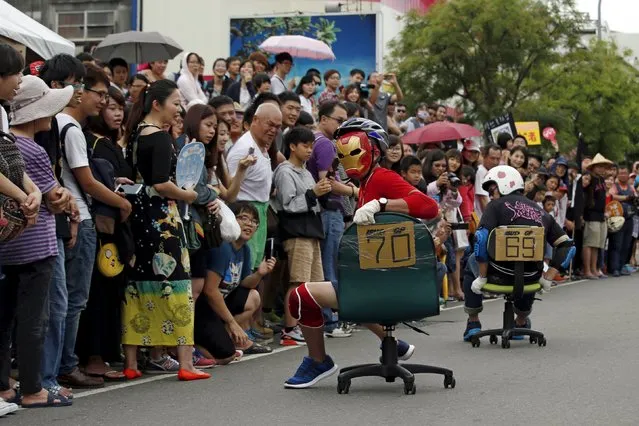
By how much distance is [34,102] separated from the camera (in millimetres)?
8867

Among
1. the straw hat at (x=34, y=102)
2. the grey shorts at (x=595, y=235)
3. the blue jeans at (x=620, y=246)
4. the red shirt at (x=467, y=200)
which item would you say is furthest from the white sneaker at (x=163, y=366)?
the blue jeans at (x=620, y=246)

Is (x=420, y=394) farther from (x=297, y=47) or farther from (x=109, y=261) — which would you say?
(x=297, y=47)

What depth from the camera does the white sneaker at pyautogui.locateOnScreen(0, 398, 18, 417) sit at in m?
8.27

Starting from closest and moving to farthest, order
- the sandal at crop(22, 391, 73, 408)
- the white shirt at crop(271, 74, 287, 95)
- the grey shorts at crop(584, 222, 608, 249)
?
the sandal at crop(22, 391, 73, 408), the white shirt at crop(271, 74, 287, 95), the grey shorts at crop(584, 222, 608, 249)

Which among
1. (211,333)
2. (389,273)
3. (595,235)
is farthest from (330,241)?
(595,235)

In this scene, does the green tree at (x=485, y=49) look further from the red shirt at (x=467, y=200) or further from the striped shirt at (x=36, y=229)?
the striped shirt at (x=36, y=229)

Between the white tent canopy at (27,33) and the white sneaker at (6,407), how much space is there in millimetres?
7814

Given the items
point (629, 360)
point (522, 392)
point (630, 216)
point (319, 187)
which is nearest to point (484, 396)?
point (522, 392)

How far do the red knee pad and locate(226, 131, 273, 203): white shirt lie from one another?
350 centimetres

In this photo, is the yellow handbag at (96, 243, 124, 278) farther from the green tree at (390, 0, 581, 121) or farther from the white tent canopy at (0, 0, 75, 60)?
the green tree at (390, 0, 581, 121)

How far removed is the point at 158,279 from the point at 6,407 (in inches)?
86.1

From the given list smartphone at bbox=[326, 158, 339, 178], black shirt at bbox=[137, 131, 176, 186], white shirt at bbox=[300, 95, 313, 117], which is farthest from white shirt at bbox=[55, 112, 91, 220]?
white shirt at bbox=[300, 95, 313, 117]

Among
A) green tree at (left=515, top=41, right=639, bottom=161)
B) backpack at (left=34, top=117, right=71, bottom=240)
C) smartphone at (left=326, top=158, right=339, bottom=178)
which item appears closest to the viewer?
backpack at (left=34, top=117, right=71, bottom=240)

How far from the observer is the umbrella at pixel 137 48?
19.3m
